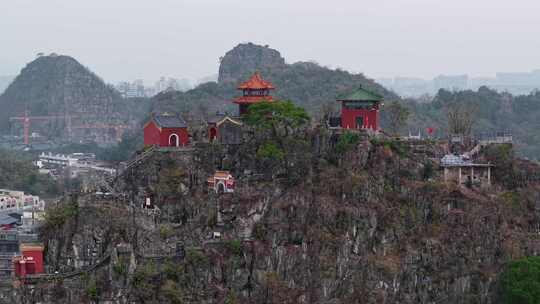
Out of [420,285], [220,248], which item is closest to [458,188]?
[420,285]

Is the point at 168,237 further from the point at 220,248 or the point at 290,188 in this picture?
the point at 290,188

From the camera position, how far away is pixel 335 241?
34562mm

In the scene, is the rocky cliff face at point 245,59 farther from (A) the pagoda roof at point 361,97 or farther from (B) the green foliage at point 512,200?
(B) the green foliage at point 512,200

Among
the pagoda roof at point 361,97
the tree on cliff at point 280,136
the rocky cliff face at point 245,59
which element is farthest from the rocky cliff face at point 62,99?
the tree on cliff at point 280,136

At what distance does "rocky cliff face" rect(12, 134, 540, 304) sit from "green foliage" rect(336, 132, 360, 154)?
287 mm

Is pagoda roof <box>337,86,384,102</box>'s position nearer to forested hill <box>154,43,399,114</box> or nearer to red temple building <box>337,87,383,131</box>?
red temple building <box>337,87,383,131</box>

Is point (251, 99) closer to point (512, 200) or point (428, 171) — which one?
point (428, 171)

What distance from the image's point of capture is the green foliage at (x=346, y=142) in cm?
3725

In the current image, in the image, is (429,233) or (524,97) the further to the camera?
(524,97)

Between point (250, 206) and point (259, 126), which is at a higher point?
point (259, 126)

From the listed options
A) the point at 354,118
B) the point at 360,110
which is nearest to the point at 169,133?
the point at 354,118

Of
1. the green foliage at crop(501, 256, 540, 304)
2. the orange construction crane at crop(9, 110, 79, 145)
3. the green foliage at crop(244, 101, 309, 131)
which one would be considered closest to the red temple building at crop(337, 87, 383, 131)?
the green foliage at crop(244, 101, 309, 131)

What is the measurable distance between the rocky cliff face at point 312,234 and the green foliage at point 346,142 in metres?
0.29

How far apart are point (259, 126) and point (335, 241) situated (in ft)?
19.6
